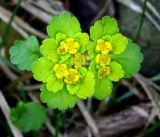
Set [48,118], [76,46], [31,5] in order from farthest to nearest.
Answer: [31,5]
[48,118]
[76,46]

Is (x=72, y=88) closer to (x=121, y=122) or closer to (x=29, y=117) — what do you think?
(x=29, y=117)

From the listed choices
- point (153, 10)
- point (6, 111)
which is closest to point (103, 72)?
point (6, 111)

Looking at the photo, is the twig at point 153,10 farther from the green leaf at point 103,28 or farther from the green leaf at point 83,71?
the green leaf at point 83,71

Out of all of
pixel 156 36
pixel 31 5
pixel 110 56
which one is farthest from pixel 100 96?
pixel 31 5

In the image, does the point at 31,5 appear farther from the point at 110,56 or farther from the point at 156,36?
the point at 110,56

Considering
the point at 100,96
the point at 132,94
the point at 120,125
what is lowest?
the point at 120,125

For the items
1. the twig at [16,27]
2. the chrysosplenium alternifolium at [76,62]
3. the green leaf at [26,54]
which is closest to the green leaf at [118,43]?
the chrysosplenium alternifolium at [76,62]

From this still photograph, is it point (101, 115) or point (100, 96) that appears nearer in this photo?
point (100, 96)

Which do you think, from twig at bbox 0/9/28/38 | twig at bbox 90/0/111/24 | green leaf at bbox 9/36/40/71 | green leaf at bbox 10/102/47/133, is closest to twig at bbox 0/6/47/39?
twig at bbox 0/9/28/38
